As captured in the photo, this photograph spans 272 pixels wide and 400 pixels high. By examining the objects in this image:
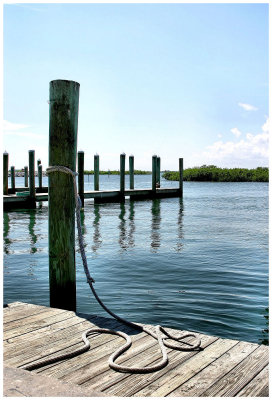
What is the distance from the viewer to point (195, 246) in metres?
11.8

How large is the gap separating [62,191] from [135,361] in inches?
82.6

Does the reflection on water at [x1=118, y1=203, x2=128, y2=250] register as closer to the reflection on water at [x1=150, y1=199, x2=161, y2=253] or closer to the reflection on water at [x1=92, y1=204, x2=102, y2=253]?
the reflection on water at [x1=92, y1=204, x2=102, y2=253]

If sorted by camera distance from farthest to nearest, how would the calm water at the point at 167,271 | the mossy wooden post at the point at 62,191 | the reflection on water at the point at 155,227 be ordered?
the reflection on water at the point at 155,227
the calm water at the point at 167,271
the mossy wooden post at the point at 62,191

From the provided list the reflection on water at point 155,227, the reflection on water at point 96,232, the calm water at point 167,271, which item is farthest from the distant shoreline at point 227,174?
the calm water at point 167,271

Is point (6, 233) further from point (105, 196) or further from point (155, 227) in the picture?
point (105, 196)

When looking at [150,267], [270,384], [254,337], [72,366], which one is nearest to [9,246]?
[150,267]

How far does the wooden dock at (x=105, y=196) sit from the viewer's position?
21219 millimetres

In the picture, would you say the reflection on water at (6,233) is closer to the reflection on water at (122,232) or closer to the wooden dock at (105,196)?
the wooden dock at (105,196)

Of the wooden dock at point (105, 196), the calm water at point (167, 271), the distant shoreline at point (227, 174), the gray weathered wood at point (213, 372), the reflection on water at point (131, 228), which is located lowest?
the calm water at point (167, 271)

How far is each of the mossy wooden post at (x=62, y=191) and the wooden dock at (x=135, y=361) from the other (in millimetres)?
566

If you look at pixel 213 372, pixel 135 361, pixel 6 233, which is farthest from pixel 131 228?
pixel 213 372

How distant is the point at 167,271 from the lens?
894cm

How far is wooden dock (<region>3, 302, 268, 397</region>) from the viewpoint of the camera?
303 centimetres

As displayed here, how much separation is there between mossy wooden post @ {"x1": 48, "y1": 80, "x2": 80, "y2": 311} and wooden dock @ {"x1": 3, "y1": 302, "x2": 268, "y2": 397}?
0.57 meters
